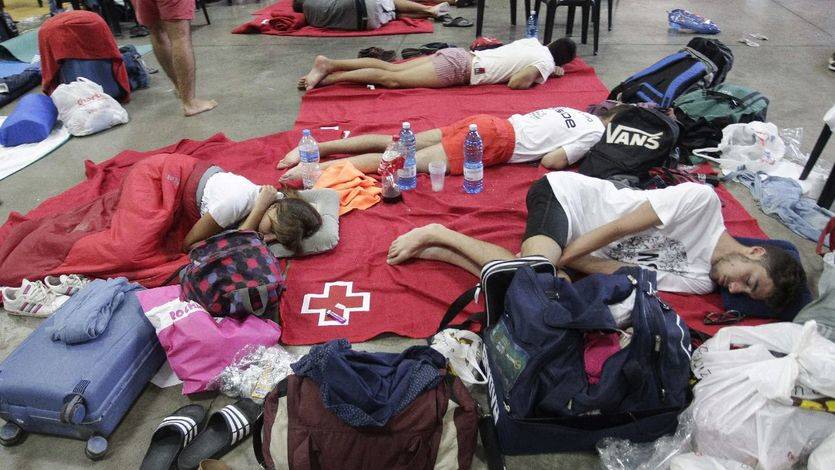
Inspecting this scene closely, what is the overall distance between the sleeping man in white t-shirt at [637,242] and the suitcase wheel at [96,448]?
1.39 metres

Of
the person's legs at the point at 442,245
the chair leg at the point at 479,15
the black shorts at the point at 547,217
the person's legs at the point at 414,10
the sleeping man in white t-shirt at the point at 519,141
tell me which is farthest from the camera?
the person's legs at the point at 414,10

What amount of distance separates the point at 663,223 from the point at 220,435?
1939 millimetres

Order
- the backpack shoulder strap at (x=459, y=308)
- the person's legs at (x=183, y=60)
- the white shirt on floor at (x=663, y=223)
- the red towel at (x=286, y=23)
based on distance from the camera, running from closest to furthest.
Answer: the backpack shoulder strap at (x=459, y=308)
the white shirt on floor at (x=663, y=223)
the person's legs at (x=183, y=60)
the red towel at (x=286, y=23)

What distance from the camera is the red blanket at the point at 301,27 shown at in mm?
6008

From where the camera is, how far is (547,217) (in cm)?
244

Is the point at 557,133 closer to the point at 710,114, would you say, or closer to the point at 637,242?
the point at 637,242

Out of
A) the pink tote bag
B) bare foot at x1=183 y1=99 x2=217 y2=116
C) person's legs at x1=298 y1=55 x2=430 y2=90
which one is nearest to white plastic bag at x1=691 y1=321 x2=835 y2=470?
the pink tote bag

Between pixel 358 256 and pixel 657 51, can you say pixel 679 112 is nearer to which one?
pixel 657 51

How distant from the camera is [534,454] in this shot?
181 cm

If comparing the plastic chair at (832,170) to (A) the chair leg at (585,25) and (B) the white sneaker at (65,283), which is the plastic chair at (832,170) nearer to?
(A) the chair leg at (585,25)

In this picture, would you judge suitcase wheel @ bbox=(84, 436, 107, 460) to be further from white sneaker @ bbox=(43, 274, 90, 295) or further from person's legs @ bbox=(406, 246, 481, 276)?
person's legs @ bbox=(406, 246, 481, 276)

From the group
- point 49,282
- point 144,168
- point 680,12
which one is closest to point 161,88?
point 144,168

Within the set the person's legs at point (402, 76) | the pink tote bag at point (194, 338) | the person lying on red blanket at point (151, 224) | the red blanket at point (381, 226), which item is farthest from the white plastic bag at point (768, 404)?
the person's legs at point (402, 76)

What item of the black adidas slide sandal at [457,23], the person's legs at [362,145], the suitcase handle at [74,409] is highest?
the black adidas slide sandal at [457,23]
